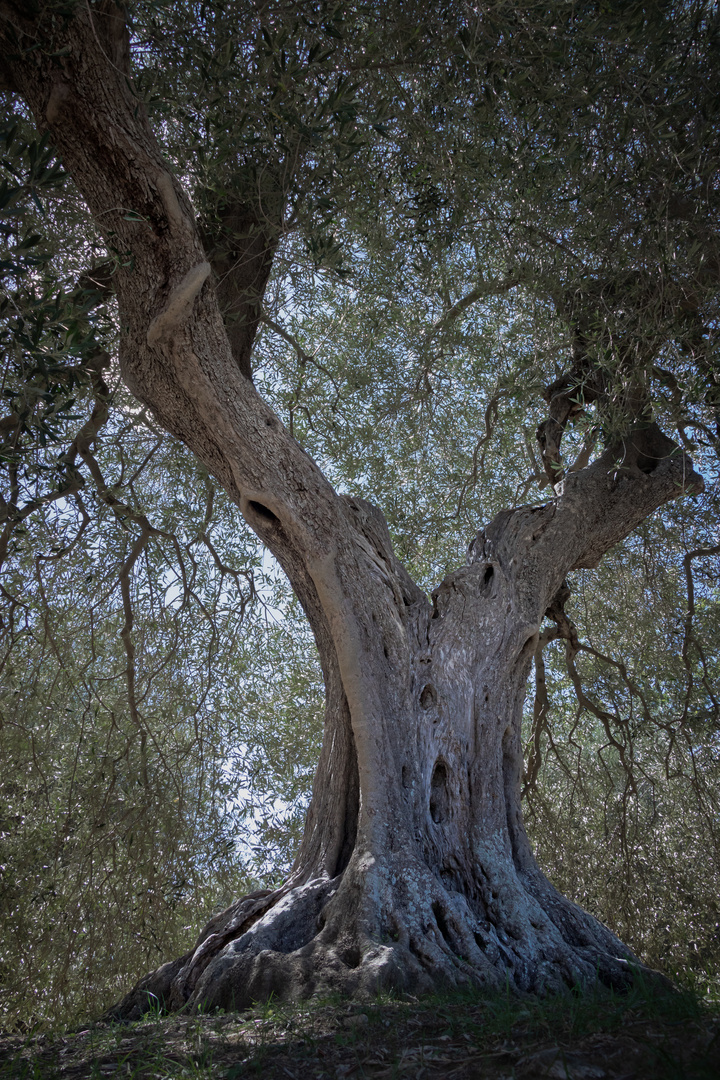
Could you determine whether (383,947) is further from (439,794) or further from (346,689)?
(346,689)

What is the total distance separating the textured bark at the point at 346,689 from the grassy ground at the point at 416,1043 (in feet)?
1.42

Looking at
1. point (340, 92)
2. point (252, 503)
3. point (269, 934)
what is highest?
point (340, 92)

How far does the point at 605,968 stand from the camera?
361cm

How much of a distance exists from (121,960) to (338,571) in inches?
158

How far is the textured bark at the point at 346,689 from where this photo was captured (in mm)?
3508

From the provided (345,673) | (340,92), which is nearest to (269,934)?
(345,673)

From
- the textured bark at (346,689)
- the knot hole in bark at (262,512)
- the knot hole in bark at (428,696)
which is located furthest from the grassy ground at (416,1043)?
the knot hole in bark at (262,512)

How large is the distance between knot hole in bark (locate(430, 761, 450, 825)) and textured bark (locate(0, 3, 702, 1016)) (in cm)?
1

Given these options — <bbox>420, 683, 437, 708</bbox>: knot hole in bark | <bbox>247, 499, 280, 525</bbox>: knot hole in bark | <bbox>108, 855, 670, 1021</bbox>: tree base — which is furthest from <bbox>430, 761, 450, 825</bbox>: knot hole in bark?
<bbox>247, 499, 280, 525</bbox>: knot hole in bark

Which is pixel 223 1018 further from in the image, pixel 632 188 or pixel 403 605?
pixel 632 188

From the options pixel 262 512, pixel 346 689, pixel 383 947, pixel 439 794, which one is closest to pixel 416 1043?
pixel 383 947

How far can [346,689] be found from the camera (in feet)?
14.5

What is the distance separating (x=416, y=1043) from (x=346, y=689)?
85.2 inches

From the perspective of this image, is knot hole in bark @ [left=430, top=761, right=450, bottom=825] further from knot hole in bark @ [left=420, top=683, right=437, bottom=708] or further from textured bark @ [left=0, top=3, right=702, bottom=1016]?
knot hole in bark @ [left=420, top=683, right=437, bottom=708]
